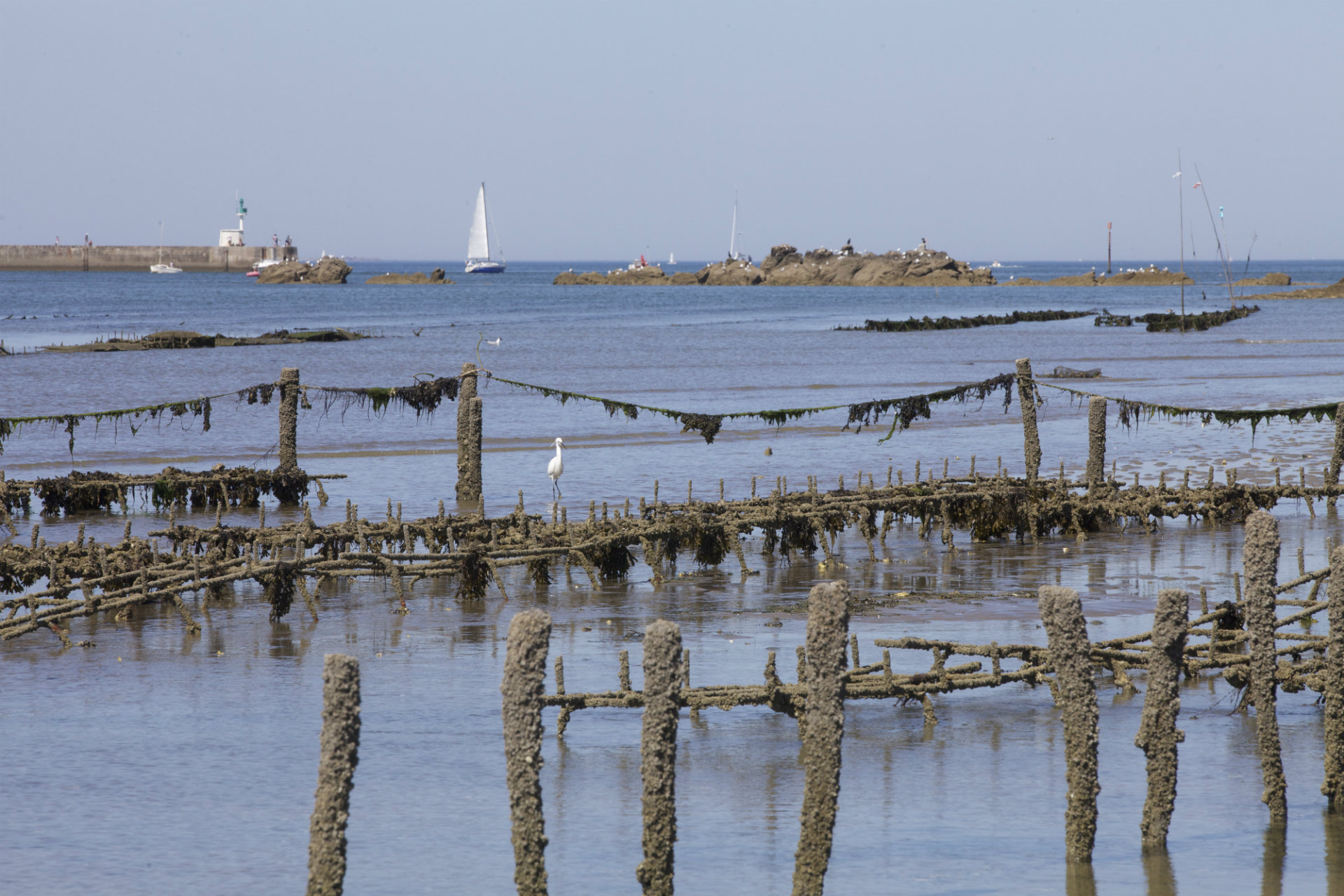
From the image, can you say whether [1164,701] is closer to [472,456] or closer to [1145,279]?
[472,456]

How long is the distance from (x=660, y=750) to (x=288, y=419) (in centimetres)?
1956

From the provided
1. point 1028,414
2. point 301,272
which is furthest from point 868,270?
point 1028,414

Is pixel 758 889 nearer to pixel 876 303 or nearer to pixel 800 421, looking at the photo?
pixel 800 421

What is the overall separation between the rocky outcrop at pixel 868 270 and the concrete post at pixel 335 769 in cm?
17754

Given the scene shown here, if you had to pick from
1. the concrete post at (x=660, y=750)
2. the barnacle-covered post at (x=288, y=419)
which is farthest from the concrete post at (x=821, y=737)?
the barnacle-covered post at (x=288, y=419)

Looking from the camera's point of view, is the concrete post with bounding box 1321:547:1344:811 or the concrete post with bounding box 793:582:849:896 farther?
the concrete post with bounding box 1321:547:1344:811

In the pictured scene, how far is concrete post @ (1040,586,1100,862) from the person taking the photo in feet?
27.8

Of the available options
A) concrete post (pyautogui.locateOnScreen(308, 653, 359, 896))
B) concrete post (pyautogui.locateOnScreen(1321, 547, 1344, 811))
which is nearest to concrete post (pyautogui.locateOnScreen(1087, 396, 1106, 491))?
concrete post (pyautogui.locateOnScreen(1321, 547, 1344, 811))

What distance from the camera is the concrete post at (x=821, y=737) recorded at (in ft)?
25.7

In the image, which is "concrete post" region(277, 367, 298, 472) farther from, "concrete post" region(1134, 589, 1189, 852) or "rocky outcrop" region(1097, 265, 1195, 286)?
"rocky outcrop" region(1097, 265, 1195, 286)

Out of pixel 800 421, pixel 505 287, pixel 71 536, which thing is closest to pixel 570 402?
pixel 800 421

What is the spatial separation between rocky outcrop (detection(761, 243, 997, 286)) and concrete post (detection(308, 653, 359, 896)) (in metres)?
178

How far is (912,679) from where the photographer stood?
11492 mm

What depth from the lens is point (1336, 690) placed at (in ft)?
31.6
